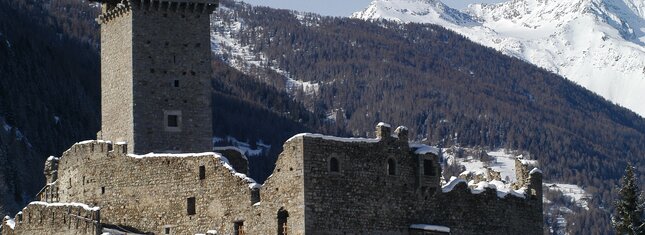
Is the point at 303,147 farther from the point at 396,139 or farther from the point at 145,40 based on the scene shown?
the point at 145,40

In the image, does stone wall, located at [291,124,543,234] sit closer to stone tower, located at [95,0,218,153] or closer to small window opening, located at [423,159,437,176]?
small window opening, located at [423,159,437,176]

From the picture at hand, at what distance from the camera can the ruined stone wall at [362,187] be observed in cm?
7188

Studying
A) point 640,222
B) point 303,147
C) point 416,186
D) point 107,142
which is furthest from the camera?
point 640,222

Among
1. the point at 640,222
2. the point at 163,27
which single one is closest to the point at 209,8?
the point at 163,27

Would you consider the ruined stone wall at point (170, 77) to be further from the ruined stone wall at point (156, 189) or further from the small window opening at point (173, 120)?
the ruined stone wall at point (156, 189)

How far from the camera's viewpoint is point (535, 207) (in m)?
83.9

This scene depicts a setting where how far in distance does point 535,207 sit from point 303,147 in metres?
16.7

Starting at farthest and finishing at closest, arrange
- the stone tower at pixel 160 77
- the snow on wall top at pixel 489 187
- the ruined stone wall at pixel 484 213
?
1. the stone tower at pixel 160 77
2. the snow on wall top at pixel 489 187
3. the ruined stone wall at pixel 484 213

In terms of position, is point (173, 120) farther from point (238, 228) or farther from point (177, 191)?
A: point (238, 228)

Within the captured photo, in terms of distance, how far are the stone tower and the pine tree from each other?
70.4ft

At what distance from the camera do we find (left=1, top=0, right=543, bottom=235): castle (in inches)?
2864

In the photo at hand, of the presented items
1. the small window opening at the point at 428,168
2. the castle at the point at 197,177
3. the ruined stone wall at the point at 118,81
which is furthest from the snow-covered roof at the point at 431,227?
the ruined stone wall at the point at 118,81

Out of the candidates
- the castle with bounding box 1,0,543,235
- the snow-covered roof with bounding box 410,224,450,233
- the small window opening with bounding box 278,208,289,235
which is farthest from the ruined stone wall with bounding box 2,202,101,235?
the snow-covered roof with bounding box 410,224,450,233

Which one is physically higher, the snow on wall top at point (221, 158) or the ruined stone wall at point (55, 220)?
the snow on wall top at point (221, 158)
